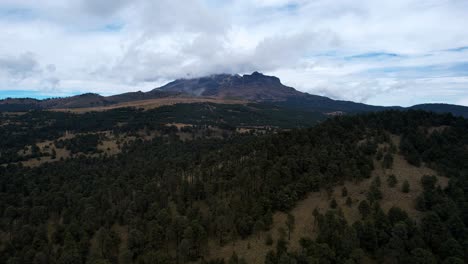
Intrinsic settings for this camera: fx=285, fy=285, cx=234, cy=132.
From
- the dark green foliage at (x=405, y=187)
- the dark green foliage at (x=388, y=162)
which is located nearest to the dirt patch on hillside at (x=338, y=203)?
the dark green foliage at (x=405, y=187)

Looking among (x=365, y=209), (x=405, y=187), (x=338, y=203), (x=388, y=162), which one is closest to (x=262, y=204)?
(x=338, y=203)

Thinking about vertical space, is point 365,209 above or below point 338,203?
above

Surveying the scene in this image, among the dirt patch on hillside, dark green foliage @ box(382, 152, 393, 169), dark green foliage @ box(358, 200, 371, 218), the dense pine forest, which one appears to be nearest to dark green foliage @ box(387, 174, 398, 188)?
the dense pine forest

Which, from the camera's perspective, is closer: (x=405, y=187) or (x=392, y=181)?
(x=405, y=187)

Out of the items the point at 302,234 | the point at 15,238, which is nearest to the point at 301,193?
the point at 302,234

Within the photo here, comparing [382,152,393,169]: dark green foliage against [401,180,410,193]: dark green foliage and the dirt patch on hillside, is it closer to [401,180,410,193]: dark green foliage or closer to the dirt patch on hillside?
the dirt patch on hillside

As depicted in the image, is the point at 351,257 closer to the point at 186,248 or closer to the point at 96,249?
the point at 186,248

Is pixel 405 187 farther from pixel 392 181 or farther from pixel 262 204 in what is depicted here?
pixel 262 204

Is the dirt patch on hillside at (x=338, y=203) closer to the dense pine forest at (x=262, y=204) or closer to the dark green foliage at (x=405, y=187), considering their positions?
the dark green foliage at (x=405, y=187)

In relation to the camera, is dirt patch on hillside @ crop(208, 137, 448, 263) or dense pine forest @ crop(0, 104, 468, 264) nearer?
dense pine forest @ crop(0, 104, 468, 264)

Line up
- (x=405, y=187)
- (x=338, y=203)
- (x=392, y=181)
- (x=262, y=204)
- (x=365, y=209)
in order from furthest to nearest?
1. (x=262, y=204)
2. (x=392, y=181)
3. (x=338, y=203)
4. (x=405, y=187)
5. (x=365, y=209)
